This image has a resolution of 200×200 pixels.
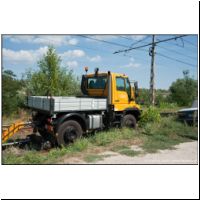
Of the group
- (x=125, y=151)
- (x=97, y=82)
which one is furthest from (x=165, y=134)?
(x=97, y=82)

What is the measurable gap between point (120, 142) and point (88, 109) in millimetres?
1550

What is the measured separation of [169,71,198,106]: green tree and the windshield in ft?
55.8

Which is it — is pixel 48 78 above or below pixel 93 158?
above

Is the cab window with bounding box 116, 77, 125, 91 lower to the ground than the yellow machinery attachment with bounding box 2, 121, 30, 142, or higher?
higher

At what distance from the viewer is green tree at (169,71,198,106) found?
A: 23.8 metres

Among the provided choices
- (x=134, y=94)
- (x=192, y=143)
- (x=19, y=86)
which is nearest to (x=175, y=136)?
(x=192, y=143)

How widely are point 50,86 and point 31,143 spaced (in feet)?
20.1

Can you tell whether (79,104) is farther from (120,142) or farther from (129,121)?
(129,121)

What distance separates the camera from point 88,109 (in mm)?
7363

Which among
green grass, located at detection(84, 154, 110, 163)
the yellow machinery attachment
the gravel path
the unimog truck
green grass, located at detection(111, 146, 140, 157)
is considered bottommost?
the gravel path

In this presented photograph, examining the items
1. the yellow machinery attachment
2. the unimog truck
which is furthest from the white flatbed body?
the yellow machinery attachment

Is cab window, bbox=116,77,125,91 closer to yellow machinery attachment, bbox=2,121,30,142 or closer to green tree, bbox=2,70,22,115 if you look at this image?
yellow machinery attachment, bbox=2,121,30,142

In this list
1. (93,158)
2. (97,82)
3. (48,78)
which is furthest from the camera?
(48,78)
